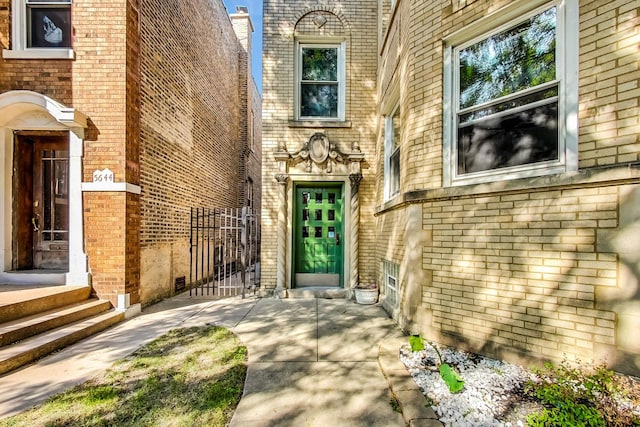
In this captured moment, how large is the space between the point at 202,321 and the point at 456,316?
3.87 m

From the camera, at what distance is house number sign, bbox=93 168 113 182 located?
465 centimetres

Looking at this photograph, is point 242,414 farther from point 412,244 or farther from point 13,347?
point 13,347

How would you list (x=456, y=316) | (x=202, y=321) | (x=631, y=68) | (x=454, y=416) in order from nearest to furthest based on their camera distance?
(x=454, y=416) → (x=631, y=68) → (x=456, y=316) → (x=202, y=321)

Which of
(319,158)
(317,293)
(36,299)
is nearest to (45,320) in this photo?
(36,299)

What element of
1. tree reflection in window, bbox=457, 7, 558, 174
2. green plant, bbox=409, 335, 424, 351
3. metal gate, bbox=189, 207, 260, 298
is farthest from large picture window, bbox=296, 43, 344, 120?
green plant, bbox=409, 335, 424, 351

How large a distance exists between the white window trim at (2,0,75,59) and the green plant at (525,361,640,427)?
308 inches

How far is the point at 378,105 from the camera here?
6.24 m

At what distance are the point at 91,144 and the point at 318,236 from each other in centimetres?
463

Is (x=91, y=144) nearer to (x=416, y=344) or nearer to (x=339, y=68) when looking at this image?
(x=339, y=68)

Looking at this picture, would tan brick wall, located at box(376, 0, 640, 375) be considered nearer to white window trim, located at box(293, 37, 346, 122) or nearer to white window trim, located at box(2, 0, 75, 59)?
white window trim, located at box(293, 37, 346, 122)

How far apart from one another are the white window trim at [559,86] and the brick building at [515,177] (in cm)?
1

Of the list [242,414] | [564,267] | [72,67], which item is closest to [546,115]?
[564,267]

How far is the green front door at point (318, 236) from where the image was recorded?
628 centimetres

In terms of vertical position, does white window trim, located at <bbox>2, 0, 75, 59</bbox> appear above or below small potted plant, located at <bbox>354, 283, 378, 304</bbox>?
above
